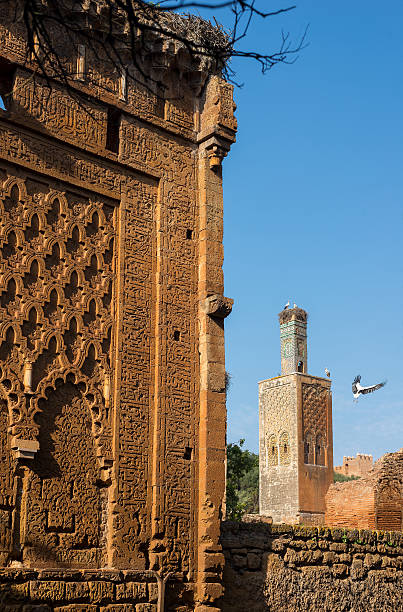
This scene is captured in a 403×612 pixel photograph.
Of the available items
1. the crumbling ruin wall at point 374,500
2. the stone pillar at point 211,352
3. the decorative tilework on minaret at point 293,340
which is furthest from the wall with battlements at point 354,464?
the stone pillar at point 211,352

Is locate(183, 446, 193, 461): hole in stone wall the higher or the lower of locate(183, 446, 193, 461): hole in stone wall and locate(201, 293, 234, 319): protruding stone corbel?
the lower

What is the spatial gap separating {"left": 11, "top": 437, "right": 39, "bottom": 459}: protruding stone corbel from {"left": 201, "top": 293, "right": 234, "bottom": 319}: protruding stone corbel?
252cm

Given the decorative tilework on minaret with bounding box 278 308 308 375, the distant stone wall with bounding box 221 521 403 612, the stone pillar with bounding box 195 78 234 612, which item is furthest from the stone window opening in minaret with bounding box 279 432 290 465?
the stone pillar with bounding box 195 78 234 612

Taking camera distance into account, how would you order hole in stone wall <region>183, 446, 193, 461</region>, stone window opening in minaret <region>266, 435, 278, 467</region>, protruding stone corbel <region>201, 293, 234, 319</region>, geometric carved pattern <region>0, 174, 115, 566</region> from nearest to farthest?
geometric carved pattern <region>0, 174, 115, 566</region> → hole in stone wall <region>183, 446, 193, 461</region> → protruding stone corbel <region>201, 293, 234, 319</region> → stone window opening in minaret <region>266, 435, 278, 467</region>

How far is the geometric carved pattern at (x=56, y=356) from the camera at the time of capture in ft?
22.2

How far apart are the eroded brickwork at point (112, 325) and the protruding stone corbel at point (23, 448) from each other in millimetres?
10

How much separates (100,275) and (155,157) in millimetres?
1635

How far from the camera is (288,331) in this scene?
33594 mm

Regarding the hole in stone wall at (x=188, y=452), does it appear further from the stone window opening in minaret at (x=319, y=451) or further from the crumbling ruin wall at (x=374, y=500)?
the stone window opening in minaret at (x=319, y=451)

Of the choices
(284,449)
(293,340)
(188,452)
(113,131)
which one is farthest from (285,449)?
(113,131)

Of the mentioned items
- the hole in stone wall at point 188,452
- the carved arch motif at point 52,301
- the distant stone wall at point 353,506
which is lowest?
the distant stone wall at point 353,506

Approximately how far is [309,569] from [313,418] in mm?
21407

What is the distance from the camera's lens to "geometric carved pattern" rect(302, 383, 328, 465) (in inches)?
1168

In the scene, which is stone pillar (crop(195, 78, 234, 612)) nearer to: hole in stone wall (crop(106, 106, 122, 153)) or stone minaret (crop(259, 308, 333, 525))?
hole in stone wall (crop(106, 106, 122, 153))
